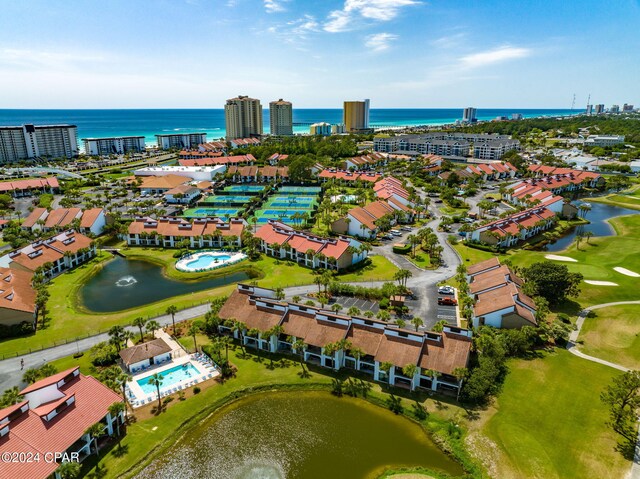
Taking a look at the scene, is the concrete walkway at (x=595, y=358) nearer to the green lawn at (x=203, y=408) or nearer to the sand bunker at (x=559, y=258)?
the green lawn at (x=203, y=408)

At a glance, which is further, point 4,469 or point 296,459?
point 296,459

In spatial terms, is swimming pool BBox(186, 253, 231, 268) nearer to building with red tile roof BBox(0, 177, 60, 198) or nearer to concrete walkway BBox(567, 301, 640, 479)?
concrete walkway BBox(567, 301, 640, 479)

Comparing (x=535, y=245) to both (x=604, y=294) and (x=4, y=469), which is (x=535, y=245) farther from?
(x=4, y=469)

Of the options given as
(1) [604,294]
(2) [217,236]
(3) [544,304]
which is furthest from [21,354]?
(1) [604,294]

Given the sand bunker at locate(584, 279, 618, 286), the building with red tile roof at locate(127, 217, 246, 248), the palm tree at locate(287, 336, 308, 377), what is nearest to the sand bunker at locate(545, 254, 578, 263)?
the sand bunker at locate(584, 279, 618, 286)

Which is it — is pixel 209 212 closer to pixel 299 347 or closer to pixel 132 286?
pixel 132 286
